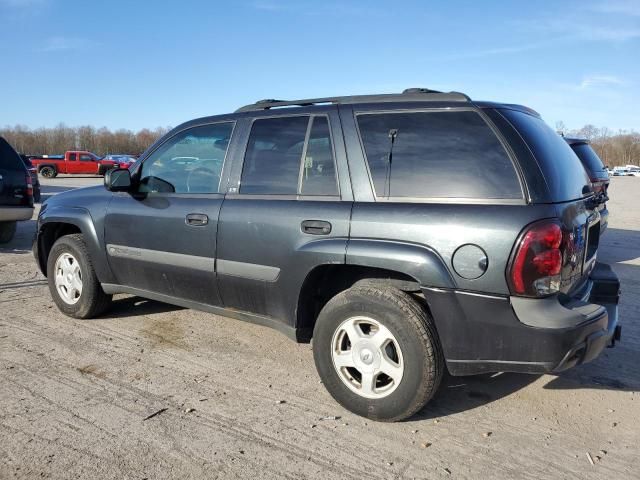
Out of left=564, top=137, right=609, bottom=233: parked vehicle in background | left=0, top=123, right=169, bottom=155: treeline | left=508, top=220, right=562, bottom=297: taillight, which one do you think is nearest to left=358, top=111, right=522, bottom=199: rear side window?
left=508, top=220, right=562, bottom=297: taillight

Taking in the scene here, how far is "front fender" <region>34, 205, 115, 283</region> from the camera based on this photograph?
14.9 feet

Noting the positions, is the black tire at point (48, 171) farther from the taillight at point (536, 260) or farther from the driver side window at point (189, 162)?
the taillight at point (536, 260)

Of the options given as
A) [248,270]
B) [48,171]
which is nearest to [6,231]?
[248,270]

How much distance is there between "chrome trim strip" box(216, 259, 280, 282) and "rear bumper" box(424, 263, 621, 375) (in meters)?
1.09

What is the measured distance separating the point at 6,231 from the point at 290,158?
23.9 feet

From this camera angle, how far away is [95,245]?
4566mm

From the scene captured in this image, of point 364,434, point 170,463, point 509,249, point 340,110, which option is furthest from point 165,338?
point 509,249

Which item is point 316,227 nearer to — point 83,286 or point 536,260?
point 536,260

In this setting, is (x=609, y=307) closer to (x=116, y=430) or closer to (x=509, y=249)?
(x=509, y=249)

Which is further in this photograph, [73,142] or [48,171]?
[73,142]

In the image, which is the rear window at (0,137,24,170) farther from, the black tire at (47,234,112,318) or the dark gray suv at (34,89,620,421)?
the dark gray suv at (34,89,620,421)

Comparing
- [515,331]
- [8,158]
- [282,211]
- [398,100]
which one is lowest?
[515,331]

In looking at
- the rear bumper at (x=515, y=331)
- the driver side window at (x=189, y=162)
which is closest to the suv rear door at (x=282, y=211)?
the driver side window at (x=189, y=162)

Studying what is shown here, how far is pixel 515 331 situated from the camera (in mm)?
2697
